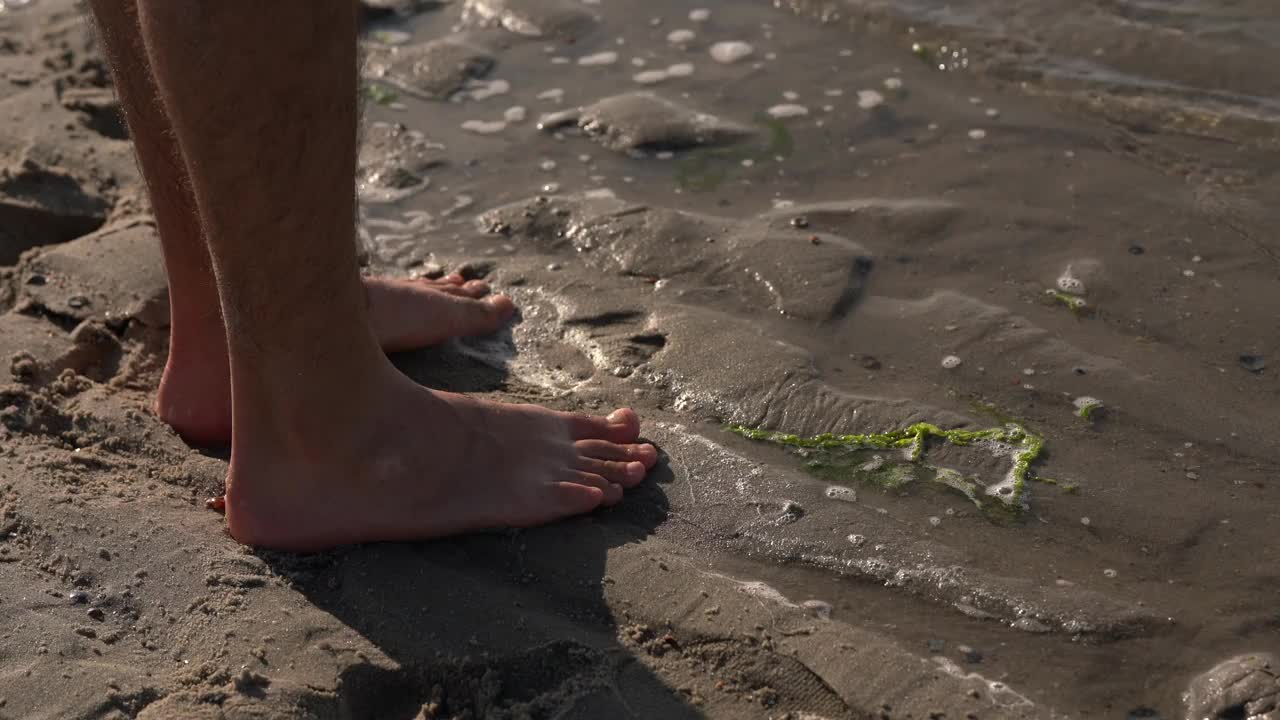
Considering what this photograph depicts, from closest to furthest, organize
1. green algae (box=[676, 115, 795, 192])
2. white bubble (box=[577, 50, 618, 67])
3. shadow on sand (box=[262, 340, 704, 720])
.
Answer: shadow on sand (box=[262, 340, 704, 720]) < green algae (box=[676, 115, 795, 192]) < white bubble (box=[577, 50, 618, 67])

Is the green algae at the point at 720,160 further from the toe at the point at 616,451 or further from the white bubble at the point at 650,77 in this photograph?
the toe at the point at 616,451

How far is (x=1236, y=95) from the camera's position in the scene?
11.1ft

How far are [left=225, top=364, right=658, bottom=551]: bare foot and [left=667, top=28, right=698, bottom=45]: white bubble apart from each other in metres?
2.00

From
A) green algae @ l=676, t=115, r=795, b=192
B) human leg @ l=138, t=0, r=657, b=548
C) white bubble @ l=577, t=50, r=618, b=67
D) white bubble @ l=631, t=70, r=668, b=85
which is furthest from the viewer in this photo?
white bubble @ l=577, t=50, r=618, b=67

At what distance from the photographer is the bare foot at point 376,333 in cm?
231

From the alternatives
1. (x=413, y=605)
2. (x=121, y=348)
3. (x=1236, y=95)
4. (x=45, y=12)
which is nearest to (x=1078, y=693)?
(x=413, y=605)

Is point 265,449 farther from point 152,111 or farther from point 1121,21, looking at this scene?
point 1121,21

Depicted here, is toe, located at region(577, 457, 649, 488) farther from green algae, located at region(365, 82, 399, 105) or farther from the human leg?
green algae, located at region(365, 82, 399, 105)

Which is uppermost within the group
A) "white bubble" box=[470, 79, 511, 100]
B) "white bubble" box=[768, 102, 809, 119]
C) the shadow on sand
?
"white bubble" box=[768, 102, 809, 119]

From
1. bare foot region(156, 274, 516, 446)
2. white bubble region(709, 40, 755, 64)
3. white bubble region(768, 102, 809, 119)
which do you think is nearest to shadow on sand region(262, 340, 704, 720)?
bare foot region(156, 274, 516, 446)

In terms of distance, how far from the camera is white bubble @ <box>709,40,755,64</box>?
3.81m

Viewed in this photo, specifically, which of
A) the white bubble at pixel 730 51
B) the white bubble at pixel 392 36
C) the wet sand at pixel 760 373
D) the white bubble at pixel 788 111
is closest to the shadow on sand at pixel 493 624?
the wet sand at pixel 760 373

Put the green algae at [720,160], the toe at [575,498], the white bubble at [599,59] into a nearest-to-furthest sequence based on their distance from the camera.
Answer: the toe at [575,498] < the green algae at [720,160] < the white bubble at [599,59]

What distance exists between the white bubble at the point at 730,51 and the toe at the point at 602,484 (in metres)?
1.94
